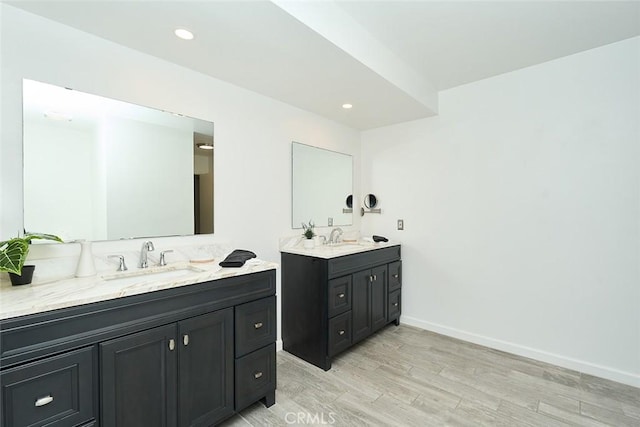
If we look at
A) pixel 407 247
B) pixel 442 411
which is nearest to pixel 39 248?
pixel 442 411

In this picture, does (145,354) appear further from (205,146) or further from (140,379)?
(205,146)

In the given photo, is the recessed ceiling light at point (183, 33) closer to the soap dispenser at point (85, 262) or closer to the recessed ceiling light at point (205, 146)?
the recessed ceiling light at point (205, 146)

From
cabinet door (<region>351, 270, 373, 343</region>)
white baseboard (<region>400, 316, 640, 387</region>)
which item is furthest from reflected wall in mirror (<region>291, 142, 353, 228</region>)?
white baseboard (<region>400, 316, 640, 387</region>)

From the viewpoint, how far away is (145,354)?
4.42ft

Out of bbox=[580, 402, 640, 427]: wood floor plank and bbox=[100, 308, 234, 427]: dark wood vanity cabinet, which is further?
bbox=[580, 402, 640, 427]: wood floor plank

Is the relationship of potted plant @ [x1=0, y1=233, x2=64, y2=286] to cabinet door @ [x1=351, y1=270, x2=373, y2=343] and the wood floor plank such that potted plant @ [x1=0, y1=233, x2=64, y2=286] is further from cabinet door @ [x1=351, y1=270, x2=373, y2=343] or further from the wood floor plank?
the wood floor plank

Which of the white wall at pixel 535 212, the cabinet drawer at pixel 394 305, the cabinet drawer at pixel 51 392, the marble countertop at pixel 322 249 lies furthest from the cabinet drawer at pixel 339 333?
the cabinet drawer at pixel 51 392

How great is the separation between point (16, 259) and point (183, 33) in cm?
140

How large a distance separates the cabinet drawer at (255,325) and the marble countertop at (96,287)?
0.22 meters

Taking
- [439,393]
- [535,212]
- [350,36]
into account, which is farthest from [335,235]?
[350,36]

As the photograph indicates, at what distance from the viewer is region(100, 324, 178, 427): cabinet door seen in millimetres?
1244

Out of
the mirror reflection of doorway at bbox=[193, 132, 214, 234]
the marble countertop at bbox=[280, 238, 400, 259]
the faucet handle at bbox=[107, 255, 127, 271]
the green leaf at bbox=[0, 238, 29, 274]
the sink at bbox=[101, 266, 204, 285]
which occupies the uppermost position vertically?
the mirror reflection of doorway at bbox=[193, 132, 214, 234]

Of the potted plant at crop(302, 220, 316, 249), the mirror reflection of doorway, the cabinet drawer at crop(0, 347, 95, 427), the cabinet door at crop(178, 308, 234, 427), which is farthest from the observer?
the potted plant at crop(302, 220, 316, 249)

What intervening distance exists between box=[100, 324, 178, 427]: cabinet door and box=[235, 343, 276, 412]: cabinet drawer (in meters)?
0.37
